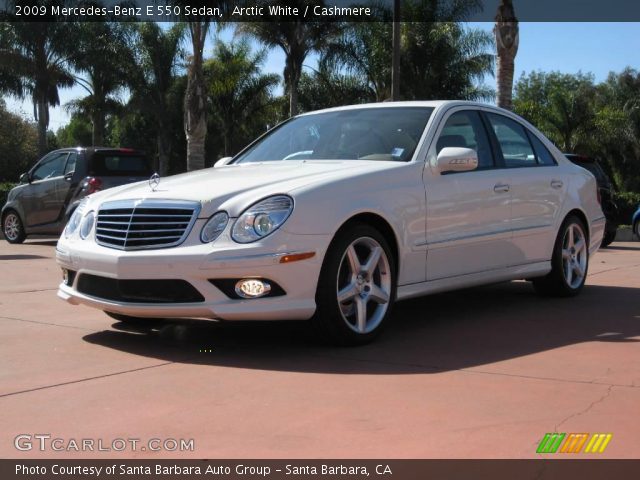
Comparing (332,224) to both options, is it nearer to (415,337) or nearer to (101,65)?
(415,337)

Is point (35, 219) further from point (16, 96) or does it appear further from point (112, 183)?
point (16, 96)

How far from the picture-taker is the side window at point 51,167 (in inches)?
614

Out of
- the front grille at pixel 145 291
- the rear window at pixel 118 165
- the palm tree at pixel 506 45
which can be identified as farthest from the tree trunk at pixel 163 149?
the front grille at pixel 145 291

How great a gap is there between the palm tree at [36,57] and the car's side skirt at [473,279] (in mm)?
30115

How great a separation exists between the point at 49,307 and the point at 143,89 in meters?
37.5

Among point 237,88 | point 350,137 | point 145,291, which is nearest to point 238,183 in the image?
point 145,291

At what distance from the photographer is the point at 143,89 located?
43969 millimetres

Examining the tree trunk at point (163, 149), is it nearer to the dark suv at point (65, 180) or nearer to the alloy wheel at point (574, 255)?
A: the dark suv at point (65, 180)

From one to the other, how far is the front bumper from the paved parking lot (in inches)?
12.1

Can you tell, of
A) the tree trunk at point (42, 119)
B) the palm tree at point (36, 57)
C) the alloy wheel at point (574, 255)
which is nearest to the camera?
the alloy wheel at point (574, 255)

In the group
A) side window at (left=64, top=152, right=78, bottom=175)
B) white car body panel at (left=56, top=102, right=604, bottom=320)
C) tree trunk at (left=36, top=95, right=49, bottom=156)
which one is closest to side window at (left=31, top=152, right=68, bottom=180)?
side window at (left=64, top=152, right=78, bottom=175)

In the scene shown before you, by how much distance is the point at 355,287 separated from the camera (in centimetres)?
586
